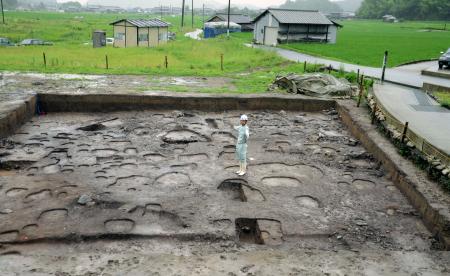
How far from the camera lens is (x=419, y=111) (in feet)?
37.5

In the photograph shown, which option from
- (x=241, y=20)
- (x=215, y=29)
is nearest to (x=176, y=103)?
(x=215, y=29)

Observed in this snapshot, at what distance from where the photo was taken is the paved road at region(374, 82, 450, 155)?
29.7 ft

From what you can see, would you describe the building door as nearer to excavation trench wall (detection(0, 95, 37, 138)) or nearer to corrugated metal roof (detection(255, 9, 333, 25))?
corrugated metal roof (detection(255, 9, 333, 25))

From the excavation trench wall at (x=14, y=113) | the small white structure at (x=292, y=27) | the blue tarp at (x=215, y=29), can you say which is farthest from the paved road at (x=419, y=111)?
the blue tarp at (x=215, y=29)

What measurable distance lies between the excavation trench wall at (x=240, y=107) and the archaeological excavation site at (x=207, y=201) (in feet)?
0.24

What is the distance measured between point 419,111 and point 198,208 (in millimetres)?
7642

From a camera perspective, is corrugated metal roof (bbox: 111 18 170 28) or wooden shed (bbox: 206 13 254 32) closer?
corrugated metal roof (bbox: 111 18 170 28)

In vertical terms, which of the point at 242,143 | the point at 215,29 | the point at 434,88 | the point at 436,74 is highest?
the point at 215,29

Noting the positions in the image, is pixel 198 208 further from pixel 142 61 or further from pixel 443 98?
pixel 142 61

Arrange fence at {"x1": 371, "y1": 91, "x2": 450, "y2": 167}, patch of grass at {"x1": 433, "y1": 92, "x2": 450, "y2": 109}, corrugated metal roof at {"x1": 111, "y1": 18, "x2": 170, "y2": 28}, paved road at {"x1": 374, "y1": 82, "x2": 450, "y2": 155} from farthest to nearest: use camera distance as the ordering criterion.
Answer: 1. corrugated metal roof at {"x1": 111, "y1": 18, "x2": 170, "y2": 28}
2. patch of grass at {"x1": 433, "y1": 92, "x2": 450, "y2": 109}
3. paved road at {"x1": 374, "y1": 82, "x2": 450, "y2": 155}
4. fence at {"x1": 371, "y1": 91, "x2": 450, "y2": 167}

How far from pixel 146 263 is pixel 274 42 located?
111 feet

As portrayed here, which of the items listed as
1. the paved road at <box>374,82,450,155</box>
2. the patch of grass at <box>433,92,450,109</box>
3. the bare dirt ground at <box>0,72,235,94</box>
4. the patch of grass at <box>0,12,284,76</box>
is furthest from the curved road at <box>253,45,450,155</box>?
the patch of grass at <box>0,12,284,76</box>

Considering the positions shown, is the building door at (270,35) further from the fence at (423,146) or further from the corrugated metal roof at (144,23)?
the fence at (423,146)

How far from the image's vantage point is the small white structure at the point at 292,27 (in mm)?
37125
